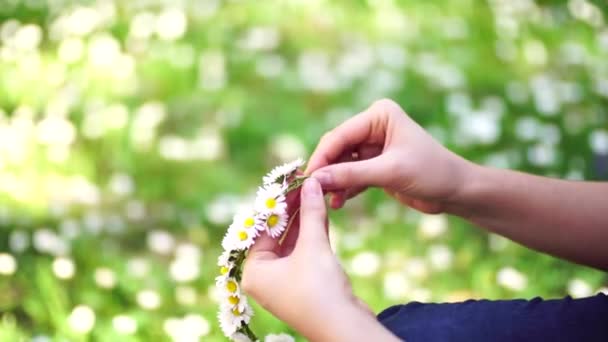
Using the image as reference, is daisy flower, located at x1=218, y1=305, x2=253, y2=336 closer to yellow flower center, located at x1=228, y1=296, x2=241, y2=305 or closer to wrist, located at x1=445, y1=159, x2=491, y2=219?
yellow flower center, located at x1=228, y1=296, x2=241, y2=305

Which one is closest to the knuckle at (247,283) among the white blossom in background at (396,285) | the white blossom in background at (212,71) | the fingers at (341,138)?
the fingers at (341,138)

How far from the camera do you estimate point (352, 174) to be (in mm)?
991

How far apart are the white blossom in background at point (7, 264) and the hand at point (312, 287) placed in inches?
33.0

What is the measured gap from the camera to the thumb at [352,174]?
3.24 ft

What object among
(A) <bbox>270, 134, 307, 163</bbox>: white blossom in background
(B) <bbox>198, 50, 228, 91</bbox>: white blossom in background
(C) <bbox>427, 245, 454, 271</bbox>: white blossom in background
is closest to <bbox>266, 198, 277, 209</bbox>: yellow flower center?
(C) <bbox>427, 245, 454, 271</bbox>: white blossom in background

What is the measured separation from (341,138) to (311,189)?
16 cm

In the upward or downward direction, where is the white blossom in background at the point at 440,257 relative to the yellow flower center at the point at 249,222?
Answer: upward

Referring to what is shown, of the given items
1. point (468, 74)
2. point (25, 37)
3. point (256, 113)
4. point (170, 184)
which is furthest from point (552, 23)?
point (25, 37)

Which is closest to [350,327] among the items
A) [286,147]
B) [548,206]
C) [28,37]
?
[548,206]

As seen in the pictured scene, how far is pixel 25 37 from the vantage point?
237 cm

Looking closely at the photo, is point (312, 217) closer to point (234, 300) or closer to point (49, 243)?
point (234, 300)

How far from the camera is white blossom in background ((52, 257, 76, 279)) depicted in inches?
62.6

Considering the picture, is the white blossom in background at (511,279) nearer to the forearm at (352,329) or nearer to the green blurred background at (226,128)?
the green blurred background at (226,128)

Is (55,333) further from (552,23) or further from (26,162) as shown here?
(552,23)
